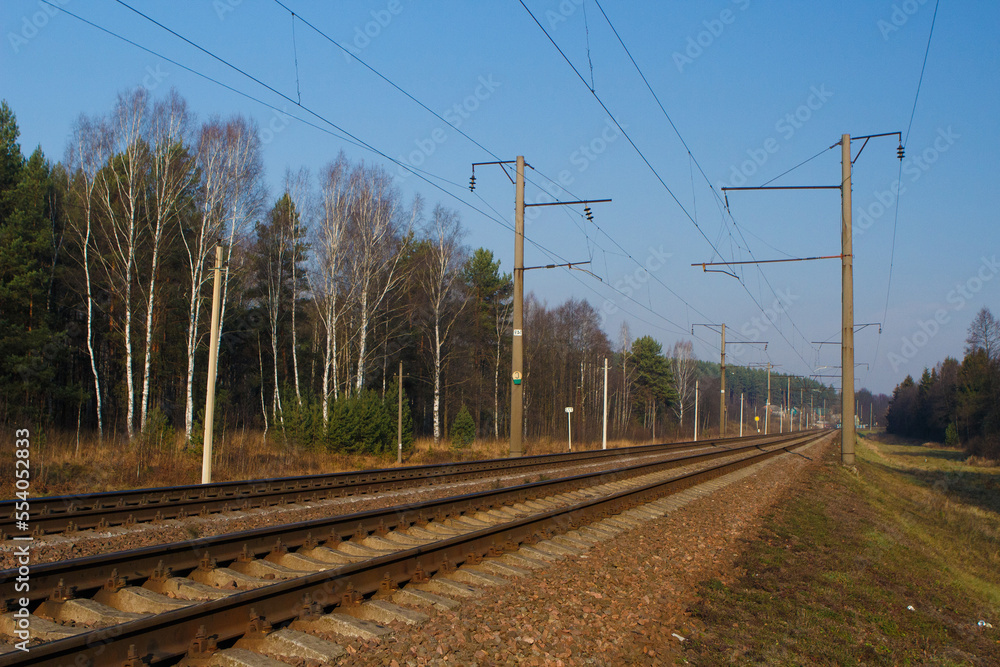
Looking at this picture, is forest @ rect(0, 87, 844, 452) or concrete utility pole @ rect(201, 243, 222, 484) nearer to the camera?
concrete utility pole @ rect(201, 243, 222, 484)

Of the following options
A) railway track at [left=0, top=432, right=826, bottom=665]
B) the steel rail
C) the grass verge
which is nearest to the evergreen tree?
the steel rail

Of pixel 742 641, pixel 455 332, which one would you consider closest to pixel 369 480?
pixel 742 641

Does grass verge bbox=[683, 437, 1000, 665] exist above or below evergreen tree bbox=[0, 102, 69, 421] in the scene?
below

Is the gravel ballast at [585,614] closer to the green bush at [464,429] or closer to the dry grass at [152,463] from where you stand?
the dry grass at [152,463]

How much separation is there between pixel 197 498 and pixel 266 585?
6.51m

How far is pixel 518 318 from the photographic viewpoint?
24.0 meters

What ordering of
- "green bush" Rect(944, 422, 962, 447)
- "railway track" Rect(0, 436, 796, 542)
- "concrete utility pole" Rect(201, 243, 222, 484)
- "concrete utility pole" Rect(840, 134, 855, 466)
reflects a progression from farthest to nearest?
"green bush" Rect(944, 422, 962, 447), "concrete utility pole" Rect(840, 134, 855, 466), "concrete utility pole" Rect(201, 243, 222, 484), "railway track" Rect(0, 436, 796, 542)

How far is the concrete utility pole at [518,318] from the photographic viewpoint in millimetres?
23547

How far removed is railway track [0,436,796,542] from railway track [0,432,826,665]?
10.9ft

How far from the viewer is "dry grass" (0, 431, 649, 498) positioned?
1380cm

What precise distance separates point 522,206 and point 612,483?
11.1m

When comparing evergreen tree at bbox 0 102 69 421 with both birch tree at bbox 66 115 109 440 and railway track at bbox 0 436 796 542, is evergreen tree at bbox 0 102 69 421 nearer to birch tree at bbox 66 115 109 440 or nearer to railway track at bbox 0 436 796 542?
birch tree at bbox 66 115 109 440

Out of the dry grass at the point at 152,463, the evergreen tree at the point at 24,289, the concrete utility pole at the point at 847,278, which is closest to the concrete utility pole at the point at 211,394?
the dry grass at the point at 152,463

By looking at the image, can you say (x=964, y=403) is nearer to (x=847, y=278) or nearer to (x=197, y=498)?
(x=847, y=278)
